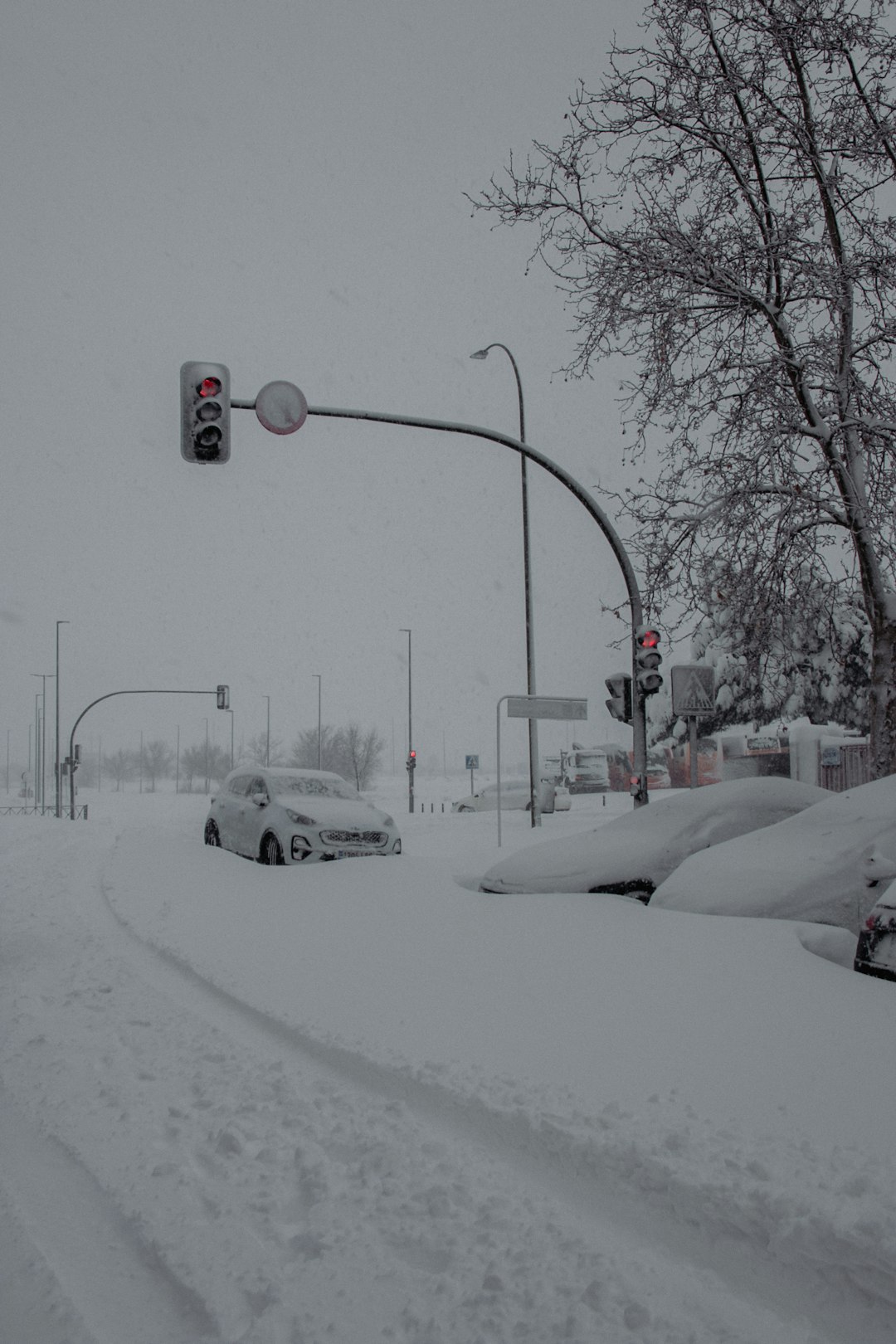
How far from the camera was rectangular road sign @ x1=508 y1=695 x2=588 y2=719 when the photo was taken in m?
14.6

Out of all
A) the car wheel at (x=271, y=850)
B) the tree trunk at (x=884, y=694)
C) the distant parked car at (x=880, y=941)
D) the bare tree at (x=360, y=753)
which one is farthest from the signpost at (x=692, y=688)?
the bare tree at (x=360, y=753)

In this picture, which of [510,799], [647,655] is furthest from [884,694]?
[510,799]

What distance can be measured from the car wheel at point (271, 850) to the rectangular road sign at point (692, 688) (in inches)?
218

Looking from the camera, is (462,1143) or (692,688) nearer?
(462,1143)

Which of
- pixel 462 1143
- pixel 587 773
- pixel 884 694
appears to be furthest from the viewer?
pixel 587 773

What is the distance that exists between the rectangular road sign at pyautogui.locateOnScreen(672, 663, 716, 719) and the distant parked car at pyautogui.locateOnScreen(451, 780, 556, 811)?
19956 millimetres

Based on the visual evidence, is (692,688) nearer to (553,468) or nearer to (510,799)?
(553,468)

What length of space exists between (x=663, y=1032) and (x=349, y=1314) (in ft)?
7.37

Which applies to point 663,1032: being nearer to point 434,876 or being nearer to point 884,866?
point 884,866

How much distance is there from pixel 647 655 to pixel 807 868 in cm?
553

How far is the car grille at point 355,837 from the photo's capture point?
11211 millimetres

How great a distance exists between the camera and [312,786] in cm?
1283

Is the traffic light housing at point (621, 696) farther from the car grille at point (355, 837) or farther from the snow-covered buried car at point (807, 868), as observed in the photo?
the snow-covered buried car at point (807, 868)

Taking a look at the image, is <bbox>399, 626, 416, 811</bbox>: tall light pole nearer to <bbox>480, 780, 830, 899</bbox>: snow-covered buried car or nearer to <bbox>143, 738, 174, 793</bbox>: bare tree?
<bbox>480, 780, 830, 899</bbox>: snow-covered buried car
